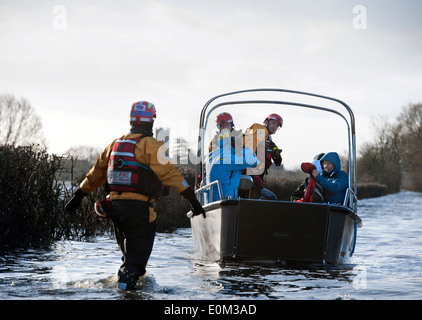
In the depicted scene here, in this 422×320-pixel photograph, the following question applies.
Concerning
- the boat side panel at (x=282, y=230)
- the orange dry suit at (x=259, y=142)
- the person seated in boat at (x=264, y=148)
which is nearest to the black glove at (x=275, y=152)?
the person seated in boat at (x=264, y=148)

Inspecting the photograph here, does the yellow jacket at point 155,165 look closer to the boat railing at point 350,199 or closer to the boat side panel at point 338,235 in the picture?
the boat side panel at point 338,235

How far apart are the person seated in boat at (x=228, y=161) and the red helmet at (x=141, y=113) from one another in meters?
2.41

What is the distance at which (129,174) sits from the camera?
6383 millimetres

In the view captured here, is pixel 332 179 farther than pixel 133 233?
Yes

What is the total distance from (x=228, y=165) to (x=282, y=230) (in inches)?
50.0

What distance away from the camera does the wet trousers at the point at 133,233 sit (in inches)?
251

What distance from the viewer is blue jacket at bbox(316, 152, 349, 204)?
9672mm

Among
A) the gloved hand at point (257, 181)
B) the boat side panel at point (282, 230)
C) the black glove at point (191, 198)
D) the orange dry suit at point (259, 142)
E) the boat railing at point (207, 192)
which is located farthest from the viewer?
the gloved hand at point (257, 181)

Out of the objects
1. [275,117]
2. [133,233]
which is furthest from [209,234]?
[133,233]

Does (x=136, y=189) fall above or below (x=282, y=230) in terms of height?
above

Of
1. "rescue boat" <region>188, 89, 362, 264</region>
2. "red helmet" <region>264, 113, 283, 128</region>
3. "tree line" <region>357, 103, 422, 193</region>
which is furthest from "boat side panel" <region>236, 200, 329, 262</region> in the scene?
"tree line" <region>357, 103, 422, 193</region>

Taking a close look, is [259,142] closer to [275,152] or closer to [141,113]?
[275,152]

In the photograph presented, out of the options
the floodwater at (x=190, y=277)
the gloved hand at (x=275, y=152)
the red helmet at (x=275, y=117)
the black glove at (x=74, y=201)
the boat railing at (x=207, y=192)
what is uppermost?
the red helmet at (x=275, y=117)

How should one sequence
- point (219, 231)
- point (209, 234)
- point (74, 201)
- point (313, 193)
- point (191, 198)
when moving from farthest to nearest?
point (313, 193) < point (209, 234) < point (219, 231) < point (74, 201) < point (191, 198)
